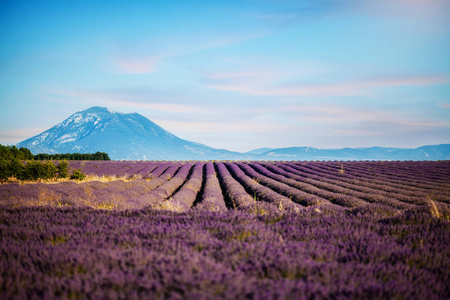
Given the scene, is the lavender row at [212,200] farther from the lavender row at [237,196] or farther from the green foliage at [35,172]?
the green foliage at [35,172]

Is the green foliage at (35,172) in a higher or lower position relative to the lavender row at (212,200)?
higher

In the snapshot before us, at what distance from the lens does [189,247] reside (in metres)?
2.80

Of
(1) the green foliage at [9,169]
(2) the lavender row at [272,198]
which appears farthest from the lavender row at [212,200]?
(1) the green foliage at [9,169]

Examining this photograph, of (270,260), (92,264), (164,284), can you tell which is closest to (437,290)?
(270,260)

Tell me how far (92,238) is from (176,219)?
126 cm

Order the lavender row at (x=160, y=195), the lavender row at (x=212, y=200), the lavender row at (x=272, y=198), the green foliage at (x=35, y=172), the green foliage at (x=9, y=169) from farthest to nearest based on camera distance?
the green foliage at (x=35, y=172), the green foliage at (x=9, y=169), the lavender row at (x=272, y=198), the lavender row at (x=160, y=195), the lavender row at (x=212, y=200)

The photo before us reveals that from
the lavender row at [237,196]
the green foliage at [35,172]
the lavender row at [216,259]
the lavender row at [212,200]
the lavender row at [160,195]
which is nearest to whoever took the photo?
the lavender row at [216,259]

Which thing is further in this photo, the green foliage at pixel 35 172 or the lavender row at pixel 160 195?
the green foliage at pixel 35 172

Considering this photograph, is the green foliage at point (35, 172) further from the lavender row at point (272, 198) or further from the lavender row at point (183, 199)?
the lavender row at point (272, 198)

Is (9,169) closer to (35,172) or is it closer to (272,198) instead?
(35,172)

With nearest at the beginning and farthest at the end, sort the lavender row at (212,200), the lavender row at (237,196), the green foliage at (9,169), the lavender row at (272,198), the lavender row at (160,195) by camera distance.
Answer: the lavender row at (212,200) → the lavender row at (160,195) → the lavender row at (272,198) → the lavender row at (237,196) → the green foliage at (9,169)

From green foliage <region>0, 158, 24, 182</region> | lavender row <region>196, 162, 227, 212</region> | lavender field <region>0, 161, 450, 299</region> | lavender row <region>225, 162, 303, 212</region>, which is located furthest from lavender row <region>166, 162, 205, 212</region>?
green foliage <region>0, 158, 24, 182</region>

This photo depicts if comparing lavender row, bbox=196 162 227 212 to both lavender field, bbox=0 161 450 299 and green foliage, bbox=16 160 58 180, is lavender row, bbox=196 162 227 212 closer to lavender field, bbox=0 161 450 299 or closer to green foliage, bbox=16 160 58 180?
lavender field, bbox=0 161 450 299

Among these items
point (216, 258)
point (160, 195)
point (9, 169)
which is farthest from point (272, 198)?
point (9, 169)
